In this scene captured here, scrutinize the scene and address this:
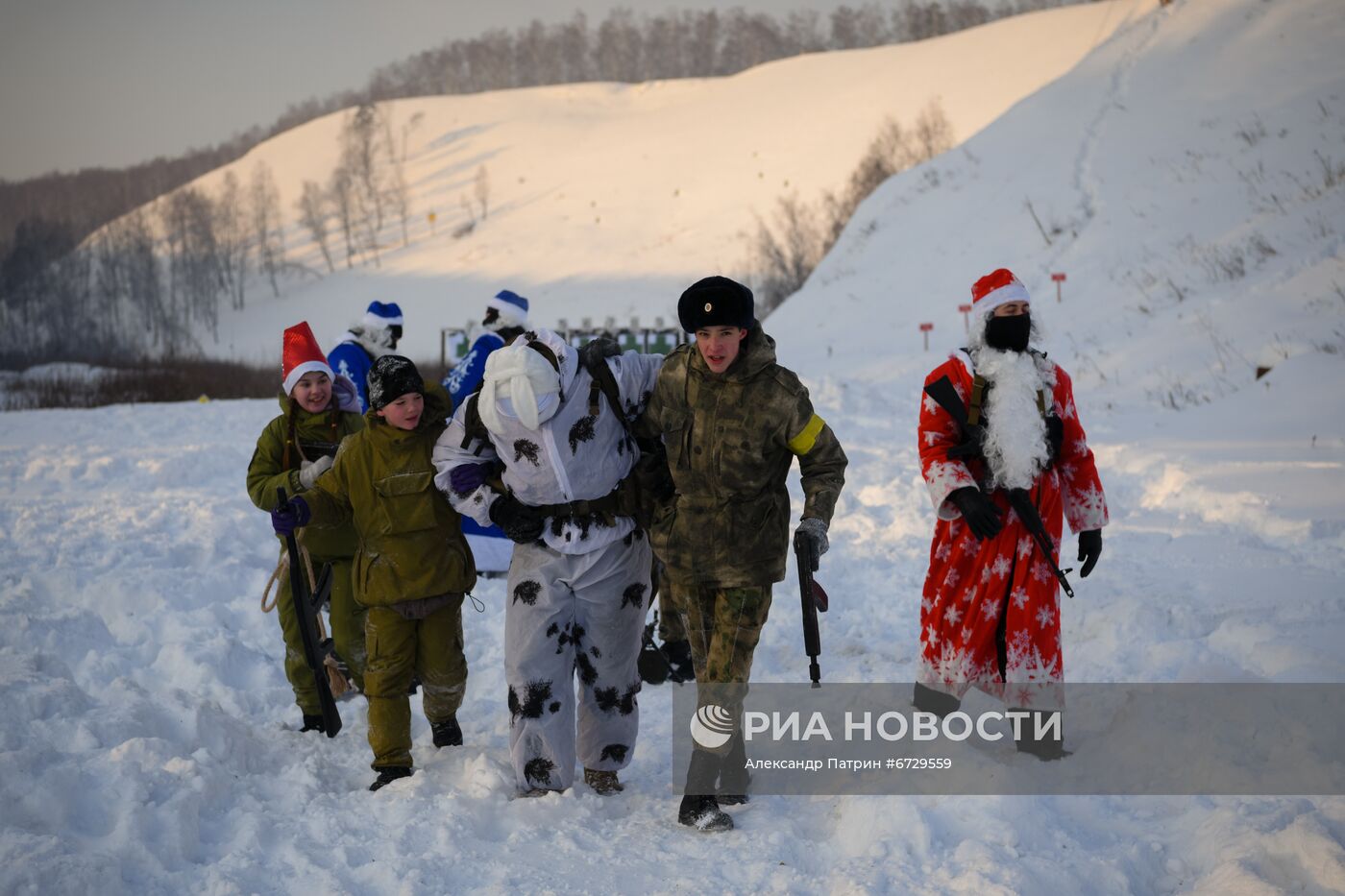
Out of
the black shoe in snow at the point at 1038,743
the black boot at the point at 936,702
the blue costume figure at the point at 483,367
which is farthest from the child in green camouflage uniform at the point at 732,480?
the blue costume figure at the point at 483,367

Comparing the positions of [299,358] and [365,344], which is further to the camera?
[365,344]

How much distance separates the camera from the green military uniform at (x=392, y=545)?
13.8ft

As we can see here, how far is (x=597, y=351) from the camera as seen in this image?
13.4ft

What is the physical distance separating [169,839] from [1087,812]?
292 centimetres

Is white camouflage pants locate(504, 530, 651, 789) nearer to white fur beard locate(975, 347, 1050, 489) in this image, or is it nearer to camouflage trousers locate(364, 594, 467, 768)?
camouflage trousers locate(364, 594, 467, 768)

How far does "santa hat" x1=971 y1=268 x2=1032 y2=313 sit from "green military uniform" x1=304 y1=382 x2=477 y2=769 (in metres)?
2.16

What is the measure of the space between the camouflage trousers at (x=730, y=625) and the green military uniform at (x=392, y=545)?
990 mm

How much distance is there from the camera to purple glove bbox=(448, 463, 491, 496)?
13.3ft

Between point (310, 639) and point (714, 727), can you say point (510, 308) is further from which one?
point (714, 727)

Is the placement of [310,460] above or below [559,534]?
above

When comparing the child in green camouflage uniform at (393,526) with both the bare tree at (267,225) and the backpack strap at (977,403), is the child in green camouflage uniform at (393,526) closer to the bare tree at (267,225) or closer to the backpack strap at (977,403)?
the backpack strap at (977,403)

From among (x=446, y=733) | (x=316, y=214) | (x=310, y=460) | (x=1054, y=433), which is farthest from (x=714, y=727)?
(x=316, y=214)

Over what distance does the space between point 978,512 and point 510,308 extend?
3.56 meters

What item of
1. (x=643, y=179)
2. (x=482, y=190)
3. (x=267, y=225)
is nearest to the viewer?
(x=643, y=179)
